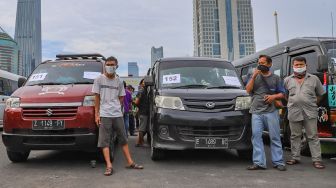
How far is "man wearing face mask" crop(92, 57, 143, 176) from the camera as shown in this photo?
6.64 meters

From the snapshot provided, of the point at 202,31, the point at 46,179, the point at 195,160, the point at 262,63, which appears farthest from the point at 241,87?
the point at 202,31

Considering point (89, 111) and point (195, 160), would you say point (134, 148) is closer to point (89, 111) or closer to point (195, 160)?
point (195, 160)

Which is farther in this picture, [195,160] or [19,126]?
[195,160]

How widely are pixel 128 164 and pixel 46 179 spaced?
4.79 feet

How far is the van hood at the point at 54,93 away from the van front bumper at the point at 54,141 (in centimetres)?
58

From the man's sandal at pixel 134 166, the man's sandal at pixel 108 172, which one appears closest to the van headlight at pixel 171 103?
the man's sandal at pixel 134 166

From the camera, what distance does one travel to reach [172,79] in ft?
25.7

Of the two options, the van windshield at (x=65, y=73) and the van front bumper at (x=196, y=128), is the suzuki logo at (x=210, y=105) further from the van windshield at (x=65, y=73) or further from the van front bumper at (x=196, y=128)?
the van windshield at (x=65, y=73)

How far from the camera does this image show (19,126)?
6.72 metres

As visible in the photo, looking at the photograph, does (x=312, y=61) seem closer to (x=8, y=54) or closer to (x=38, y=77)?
(x=38, y=77)

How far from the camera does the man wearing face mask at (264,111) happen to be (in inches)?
266

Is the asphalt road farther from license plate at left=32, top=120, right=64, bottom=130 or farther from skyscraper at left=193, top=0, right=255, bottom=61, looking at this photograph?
skyscraper at left=193, top=0, right=255, bottom=61

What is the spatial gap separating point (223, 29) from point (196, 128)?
137 ft

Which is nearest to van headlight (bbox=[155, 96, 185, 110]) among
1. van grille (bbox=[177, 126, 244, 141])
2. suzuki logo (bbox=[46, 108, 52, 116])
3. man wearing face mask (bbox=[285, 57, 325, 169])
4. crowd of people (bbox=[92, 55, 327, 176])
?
van grille (bbox=[177, 126, 244, 141])
